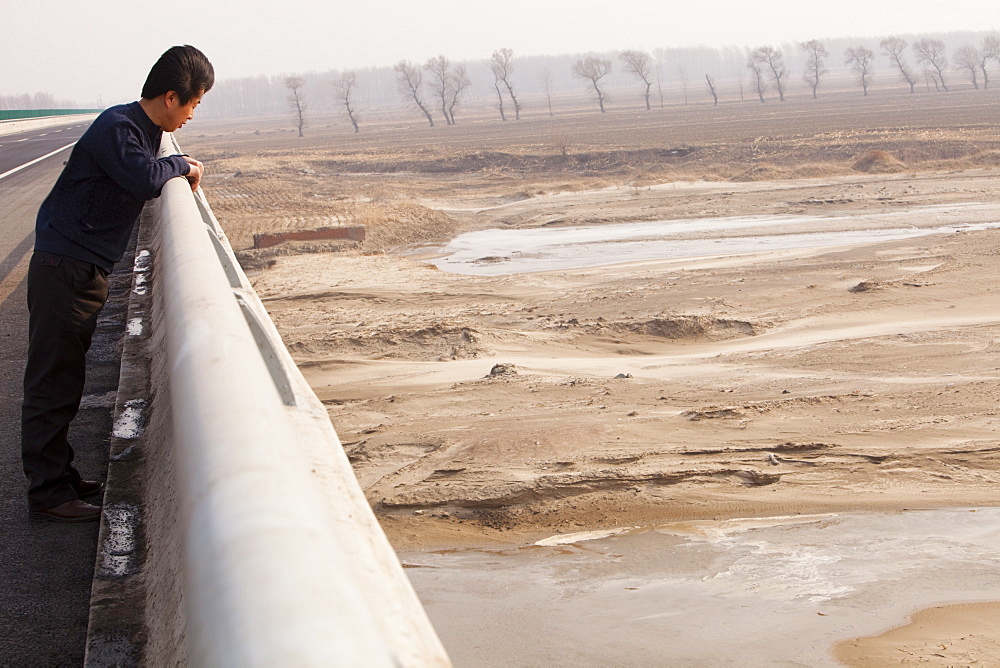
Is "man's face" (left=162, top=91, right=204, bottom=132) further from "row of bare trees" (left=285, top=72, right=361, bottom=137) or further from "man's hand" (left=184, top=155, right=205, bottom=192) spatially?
"row of bare trees" (left=285, top=72, right=361, bottom=137)

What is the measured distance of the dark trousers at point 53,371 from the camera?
3354 millimetres

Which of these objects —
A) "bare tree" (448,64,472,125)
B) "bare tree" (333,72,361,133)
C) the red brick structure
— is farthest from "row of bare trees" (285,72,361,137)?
the red brick structure

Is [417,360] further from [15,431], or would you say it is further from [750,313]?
[15,431]

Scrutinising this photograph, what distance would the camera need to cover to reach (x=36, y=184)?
61.7 ft

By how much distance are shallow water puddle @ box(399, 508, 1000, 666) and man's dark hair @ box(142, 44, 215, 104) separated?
101 inches

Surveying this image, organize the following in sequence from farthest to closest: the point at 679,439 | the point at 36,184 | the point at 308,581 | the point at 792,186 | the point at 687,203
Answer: the point at 792,186 → the point at 687,203 → the point at 36,184 → the point at 679,439 → the point at 308,581

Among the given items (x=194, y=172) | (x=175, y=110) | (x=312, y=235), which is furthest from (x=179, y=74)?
(x=312, y=235)

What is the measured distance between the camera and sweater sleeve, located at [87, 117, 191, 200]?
3.46 meters

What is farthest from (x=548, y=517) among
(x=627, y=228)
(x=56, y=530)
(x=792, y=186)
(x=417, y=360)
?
(x=792, y=186)

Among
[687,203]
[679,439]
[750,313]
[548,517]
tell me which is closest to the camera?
[548,517]

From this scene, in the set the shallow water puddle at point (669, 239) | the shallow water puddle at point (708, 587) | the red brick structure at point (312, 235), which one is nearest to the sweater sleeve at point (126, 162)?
the shallow water puddle at point (708, 587)

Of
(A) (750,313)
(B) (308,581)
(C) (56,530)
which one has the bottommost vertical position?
(A) (750,313)

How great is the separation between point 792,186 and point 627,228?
756 cm

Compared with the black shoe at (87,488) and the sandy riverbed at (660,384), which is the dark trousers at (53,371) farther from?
the sandy riverbed at (660,384)
